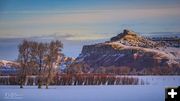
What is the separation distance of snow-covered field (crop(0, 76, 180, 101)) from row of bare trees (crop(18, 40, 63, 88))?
0.12 m

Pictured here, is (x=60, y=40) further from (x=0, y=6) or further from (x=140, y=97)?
(x=140, y=97)

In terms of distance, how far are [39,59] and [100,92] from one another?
82 cm

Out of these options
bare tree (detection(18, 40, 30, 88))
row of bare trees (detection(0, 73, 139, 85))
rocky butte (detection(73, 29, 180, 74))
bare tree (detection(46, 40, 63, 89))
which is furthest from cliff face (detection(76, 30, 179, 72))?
bare tree (detection(18, 40, 30, 88))

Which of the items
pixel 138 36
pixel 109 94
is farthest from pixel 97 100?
pixel 138 36

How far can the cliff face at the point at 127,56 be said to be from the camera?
550 centimetres

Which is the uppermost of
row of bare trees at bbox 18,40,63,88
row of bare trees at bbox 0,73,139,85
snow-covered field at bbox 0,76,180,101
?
row of bare trees at bbox 18,40,63,88

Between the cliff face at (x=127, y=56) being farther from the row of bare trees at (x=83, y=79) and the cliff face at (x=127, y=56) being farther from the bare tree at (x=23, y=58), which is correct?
the bare tree at (x=23, y=58)

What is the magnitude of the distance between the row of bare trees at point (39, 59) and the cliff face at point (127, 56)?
0.97 feet

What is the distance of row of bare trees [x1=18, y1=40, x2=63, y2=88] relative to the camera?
5438mm

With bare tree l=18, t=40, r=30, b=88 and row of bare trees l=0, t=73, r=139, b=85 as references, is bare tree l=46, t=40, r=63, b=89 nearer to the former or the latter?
row of bare trees l=0, t=73, r=139, b=85

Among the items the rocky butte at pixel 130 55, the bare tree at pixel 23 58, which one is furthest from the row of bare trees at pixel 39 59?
the rocky butte at pixel 130 55

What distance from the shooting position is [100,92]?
547 cm

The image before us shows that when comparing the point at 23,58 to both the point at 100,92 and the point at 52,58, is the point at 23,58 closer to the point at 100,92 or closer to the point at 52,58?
the point at 52,58

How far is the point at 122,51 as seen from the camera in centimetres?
555
